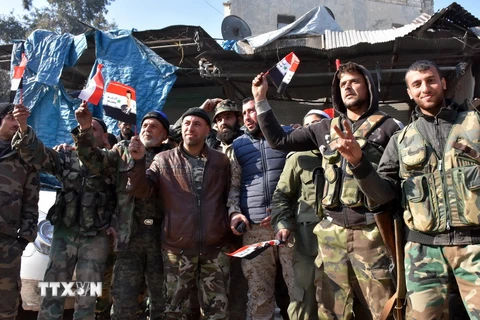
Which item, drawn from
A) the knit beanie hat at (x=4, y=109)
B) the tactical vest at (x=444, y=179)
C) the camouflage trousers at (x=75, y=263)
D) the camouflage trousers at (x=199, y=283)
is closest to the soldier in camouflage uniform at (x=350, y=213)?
the tactical vest at (x=444, y=179)

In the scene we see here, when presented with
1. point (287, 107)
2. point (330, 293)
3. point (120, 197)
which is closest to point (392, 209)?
point (330, 293)

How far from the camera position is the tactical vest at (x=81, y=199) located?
3.43 metres

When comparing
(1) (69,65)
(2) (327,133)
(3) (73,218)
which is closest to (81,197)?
(3) (73,218)

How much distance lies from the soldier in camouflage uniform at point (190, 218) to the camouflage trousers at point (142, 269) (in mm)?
331

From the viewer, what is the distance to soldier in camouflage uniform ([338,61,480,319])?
Answer: 212 cm

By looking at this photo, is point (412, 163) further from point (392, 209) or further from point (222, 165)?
point (222, 165)

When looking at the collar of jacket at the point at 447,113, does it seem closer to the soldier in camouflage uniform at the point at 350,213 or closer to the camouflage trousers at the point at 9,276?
the soldier in camouflage uniform at the point at 350,213

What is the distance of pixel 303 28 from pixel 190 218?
20.5ft

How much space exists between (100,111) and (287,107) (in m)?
4.59

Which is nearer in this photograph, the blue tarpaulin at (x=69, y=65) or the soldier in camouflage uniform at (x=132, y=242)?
the soldier in camouflage uniform at (x=132, y=242)

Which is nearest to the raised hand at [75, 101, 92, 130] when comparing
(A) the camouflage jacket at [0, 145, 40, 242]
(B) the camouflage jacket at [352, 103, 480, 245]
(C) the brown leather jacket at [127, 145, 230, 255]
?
(C) the brown leather jacket at [127, 145, 230, 255]

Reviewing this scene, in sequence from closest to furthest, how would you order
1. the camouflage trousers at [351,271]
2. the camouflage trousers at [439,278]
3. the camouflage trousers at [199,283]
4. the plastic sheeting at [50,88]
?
the camouflage trousers at [439,278] < the camouflage trousers at [351,271] < the camouflage trousers at [199,283] < the plastic sheeting at [50,88]

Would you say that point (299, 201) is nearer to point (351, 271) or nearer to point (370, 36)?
point (351, 271)

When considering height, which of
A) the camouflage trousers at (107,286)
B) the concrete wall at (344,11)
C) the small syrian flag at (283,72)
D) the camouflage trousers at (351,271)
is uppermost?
the concrete wall at (344,11)
